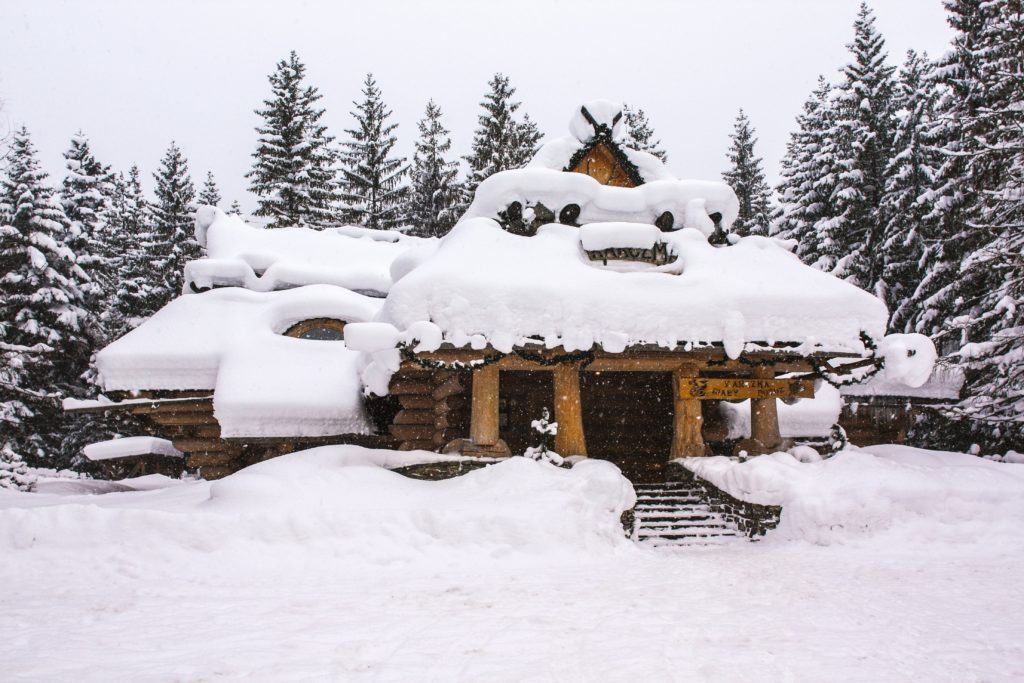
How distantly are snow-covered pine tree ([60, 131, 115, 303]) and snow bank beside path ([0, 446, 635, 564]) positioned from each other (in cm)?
2000

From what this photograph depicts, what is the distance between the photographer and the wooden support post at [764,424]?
9852mm

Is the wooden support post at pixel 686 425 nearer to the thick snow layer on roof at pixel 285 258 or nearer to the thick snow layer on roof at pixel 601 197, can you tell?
the thick snow layer on roof at pixel 601 197

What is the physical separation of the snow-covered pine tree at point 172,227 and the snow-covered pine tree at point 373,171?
22.6ft

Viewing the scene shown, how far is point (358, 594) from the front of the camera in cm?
522

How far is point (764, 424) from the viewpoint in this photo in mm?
9969

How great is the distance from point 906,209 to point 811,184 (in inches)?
161

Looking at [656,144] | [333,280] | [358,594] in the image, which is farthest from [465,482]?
[656,144]

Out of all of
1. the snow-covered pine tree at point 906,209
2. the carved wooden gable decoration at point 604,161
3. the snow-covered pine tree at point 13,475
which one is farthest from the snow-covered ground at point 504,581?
the snow-covered pine tree at point 906,209

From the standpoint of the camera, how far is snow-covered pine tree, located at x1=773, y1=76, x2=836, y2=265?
22484mm

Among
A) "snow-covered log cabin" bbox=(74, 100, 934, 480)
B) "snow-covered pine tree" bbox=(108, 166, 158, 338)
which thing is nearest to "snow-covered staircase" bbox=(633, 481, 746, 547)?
"snow-covered log cabin" bbox=(74, 100, 934, 480)

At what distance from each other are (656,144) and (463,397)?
25.1 m

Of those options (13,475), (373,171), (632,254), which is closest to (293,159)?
(373,171)

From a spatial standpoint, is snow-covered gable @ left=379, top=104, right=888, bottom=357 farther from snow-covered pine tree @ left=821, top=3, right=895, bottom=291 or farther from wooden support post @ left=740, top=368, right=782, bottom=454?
snow-covered pine tree @ left=821, top=3, right=895, bottom=291

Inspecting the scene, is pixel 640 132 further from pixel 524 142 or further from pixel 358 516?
pixel 358 516
